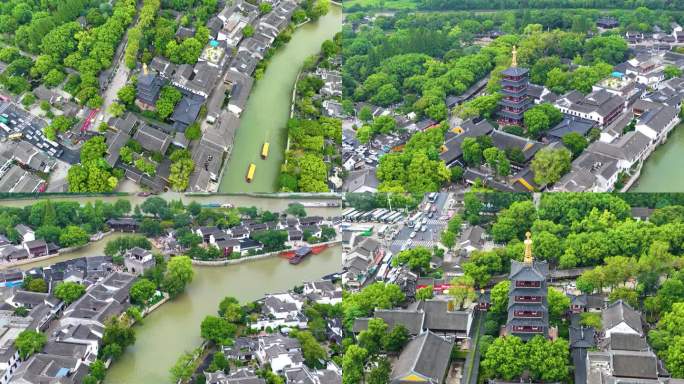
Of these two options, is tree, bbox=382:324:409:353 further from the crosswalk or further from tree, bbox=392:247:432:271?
the crosswalk

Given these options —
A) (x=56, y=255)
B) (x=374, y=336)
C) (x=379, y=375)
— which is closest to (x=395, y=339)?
(x=374, y=336)

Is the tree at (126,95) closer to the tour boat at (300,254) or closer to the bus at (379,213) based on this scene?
the tour boat at (300,254)

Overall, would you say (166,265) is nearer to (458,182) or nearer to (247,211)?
(247,211)

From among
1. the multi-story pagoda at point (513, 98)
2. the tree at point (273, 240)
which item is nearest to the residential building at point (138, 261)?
the tree at point (273, 240)

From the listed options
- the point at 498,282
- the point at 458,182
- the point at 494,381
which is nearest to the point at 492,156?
the point at 458,182

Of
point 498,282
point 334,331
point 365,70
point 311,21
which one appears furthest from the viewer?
point 311,21

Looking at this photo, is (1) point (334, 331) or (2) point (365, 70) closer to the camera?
(1) point (334, 331)

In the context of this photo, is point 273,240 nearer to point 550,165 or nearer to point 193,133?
point 193,133

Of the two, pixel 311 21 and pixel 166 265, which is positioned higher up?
pixel 311 21
